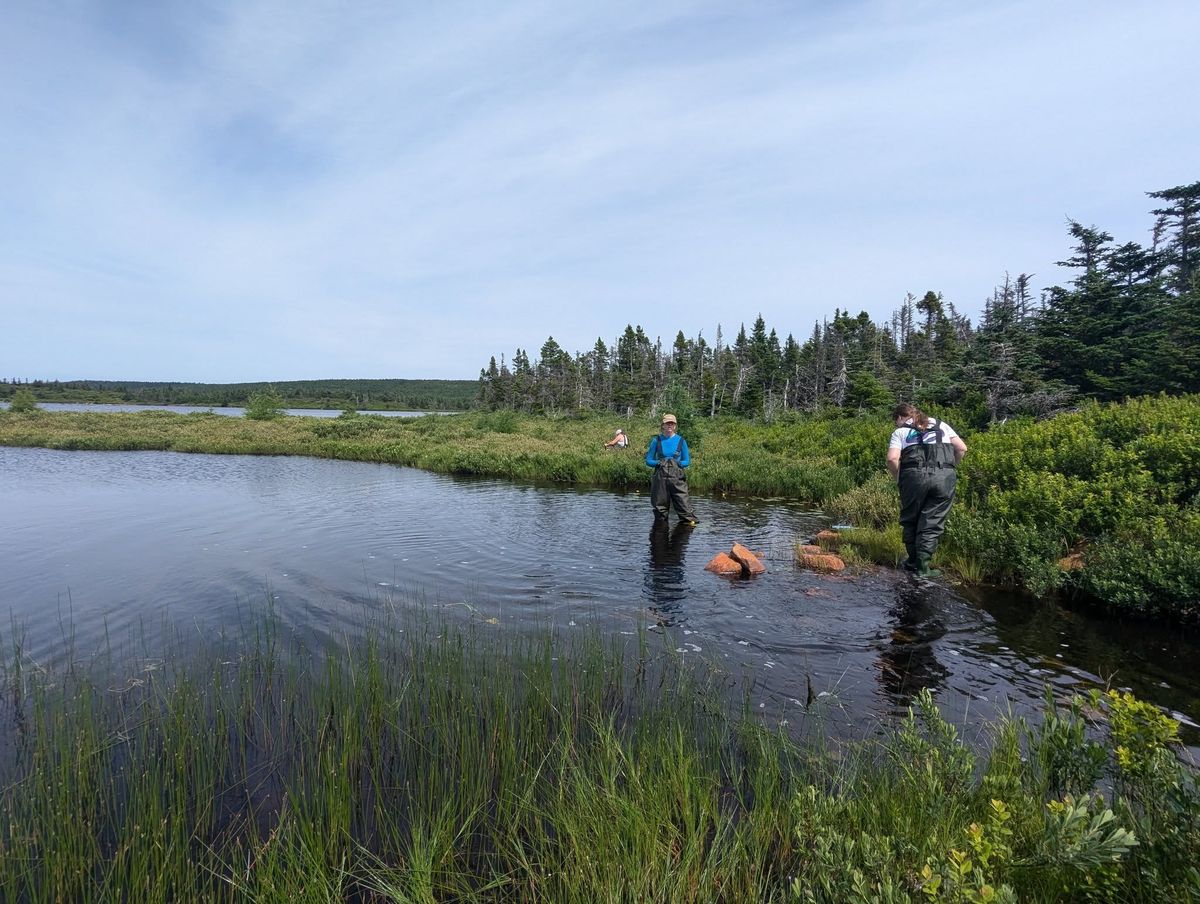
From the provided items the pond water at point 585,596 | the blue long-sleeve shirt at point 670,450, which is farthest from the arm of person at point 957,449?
the blue long-sleeve shirt at point 670,450

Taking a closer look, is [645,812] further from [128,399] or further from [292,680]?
[128,399]

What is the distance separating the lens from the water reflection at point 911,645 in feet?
20.0

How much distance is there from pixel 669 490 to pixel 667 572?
440 centimetres

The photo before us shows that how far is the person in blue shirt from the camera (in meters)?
14.3

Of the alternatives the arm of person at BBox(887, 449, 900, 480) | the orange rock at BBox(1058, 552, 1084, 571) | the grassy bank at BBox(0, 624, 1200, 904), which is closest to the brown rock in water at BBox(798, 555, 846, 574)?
the arm of person at BBox(887, 449, 900, 480)

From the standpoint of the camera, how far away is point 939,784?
3.26 metres

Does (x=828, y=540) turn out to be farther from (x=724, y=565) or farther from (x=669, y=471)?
(x=669, y=471)

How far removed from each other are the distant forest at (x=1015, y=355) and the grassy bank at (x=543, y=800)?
55.8ft

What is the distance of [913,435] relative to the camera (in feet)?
31.8

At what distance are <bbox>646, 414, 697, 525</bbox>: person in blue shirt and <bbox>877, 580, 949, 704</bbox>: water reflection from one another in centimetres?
591

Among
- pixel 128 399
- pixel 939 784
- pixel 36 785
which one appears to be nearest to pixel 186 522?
pixel 36 785

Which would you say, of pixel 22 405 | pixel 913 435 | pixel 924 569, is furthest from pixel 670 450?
pixel 22 405

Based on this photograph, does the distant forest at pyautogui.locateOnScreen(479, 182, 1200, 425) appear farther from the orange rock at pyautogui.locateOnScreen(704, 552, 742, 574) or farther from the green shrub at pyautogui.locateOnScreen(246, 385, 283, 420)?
the green shrub at pyautogui.locateOnScreen(246, 385, 283, 420)

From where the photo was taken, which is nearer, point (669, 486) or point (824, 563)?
point (824, 563)
